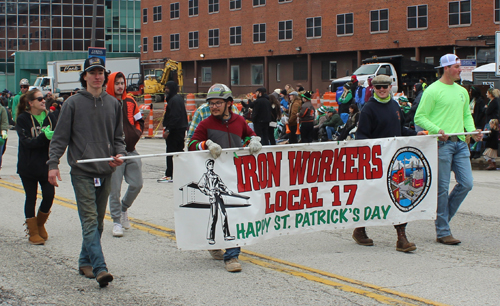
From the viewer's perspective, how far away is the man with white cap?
690 centimetres

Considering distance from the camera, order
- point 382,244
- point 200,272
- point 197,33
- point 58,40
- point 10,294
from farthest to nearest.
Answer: point 58,40, point 197,33, point 382,244, point 200,272, point 10,294

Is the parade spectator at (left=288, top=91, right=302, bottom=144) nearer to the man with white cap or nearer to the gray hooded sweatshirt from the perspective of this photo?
the man with white cap

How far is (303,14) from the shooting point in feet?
161

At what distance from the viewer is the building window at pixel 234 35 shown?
55125 mm

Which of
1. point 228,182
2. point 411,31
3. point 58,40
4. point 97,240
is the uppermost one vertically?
point 58,40

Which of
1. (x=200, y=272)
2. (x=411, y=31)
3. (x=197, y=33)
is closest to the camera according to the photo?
(x=200, y=272)

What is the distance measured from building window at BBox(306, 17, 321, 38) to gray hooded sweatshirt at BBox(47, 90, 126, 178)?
44351 millimetres

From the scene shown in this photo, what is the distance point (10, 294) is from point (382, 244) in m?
3.96

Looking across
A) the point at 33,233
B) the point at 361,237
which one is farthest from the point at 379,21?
the point at 33,233

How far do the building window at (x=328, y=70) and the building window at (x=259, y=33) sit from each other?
622 centimetres

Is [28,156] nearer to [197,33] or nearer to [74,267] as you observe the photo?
[74,267]

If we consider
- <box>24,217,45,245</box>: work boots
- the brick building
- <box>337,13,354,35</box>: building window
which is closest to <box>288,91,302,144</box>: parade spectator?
<box>24,217,45,245</box>: work boots

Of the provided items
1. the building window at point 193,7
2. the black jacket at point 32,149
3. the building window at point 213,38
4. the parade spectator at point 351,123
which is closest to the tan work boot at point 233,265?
the black jacket at point 32,149

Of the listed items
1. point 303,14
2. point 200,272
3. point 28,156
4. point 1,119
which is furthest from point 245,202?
point 303,14
